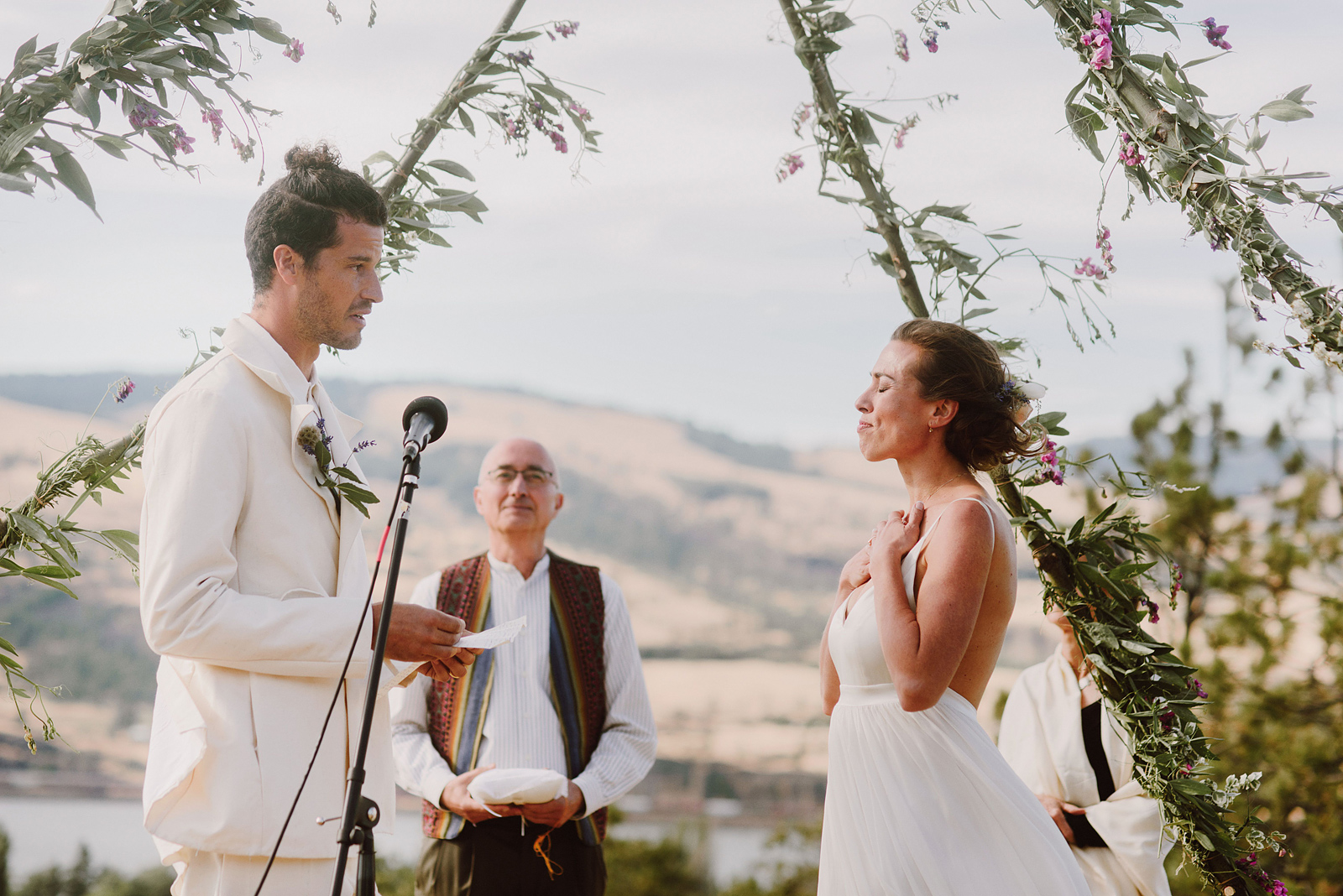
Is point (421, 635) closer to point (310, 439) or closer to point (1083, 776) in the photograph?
point (310, 439)

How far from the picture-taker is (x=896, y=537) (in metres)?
2.69

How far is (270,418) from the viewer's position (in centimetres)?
236

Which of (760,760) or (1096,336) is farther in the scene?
(760,760)

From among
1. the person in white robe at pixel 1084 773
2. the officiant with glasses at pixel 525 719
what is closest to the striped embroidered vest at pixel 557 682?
the officiant with glasses at pixel 525 719

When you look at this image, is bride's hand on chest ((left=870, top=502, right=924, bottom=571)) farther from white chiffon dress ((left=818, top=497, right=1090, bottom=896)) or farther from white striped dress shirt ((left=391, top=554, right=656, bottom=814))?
white striped dress shirt ((left=391, top=554, right=656, bottom=814))

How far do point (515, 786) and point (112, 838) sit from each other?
40.3ft

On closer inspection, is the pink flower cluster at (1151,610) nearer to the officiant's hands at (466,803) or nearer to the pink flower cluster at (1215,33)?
the pink flower cluster at (1215,33)

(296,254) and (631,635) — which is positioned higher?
(296,254)

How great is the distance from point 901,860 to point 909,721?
12.6 inches

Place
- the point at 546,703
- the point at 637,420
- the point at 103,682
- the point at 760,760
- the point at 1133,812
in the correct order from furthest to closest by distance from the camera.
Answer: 1. the point at 637,420
2. the point at 760,760
3. the point at 103,682
4. the point at 546,703
5. the point at 1133,812

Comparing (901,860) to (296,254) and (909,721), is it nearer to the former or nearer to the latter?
(909,721)

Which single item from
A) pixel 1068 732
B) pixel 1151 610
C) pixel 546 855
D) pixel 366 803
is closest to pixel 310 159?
pixel 366 803

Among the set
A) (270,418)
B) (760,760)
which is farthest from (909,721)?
(760,760)

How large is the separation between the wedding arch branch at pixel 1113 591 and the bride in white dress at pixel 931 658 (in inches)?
22.0
